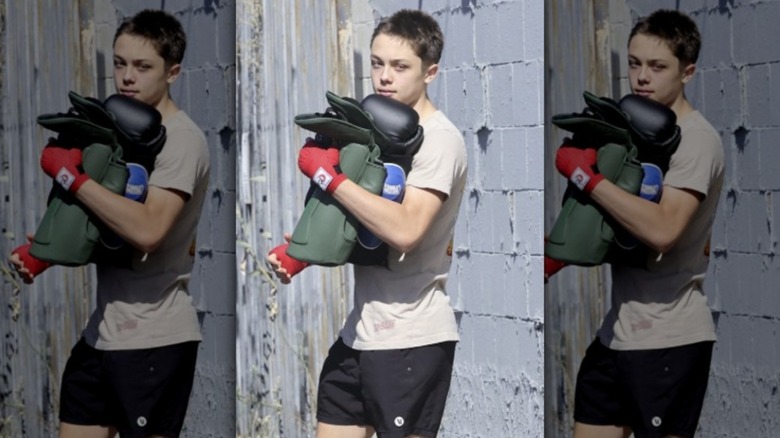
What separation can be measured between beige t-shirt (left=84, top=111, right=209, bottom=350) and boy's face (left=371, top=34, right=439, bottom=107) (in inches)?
26.4

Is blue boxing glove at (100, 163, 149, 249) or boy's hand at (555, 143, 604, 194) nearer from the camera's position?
boy's hand at (555, 143, 604, 194)

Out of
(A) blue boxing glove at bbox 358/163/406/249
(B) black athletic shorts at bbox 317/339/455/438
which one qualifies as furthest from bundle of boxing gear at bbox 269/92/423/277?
(B) black athletic shorts at bbox 317/339/455/438

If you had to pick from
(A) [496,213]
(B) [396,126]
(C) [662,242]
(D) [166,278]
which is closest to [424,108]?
(B) [396,126]

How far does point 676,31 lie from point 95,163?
1756 mm

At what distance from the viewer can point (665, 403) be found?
11.2ft

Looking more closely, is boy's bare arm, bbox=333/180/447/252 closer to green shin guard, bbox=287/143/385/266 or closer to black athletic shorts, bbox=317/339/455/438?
green shin guard, bbox=287/143/385/266

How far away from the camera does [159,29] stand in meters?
4.12

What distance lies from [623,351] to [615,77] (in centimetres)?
73

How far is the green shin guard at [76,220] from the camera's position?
155 inches

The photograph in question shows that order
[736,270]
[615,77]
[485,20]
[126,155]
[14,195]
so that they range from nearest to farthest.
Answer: [736,270] < [615,77] < [485,20] < [126,155] < [14,195]

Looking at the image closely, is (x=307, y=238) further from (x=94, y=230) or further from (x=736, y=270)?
(x=736, y=270)

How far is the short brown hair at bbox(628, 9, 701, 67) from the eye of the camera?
10.8ft

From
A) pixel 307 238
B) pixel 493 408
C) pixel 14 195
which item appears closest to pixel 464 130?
pixel 307 238

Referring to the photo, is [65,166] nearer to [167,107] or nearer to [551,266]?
[167,107]
